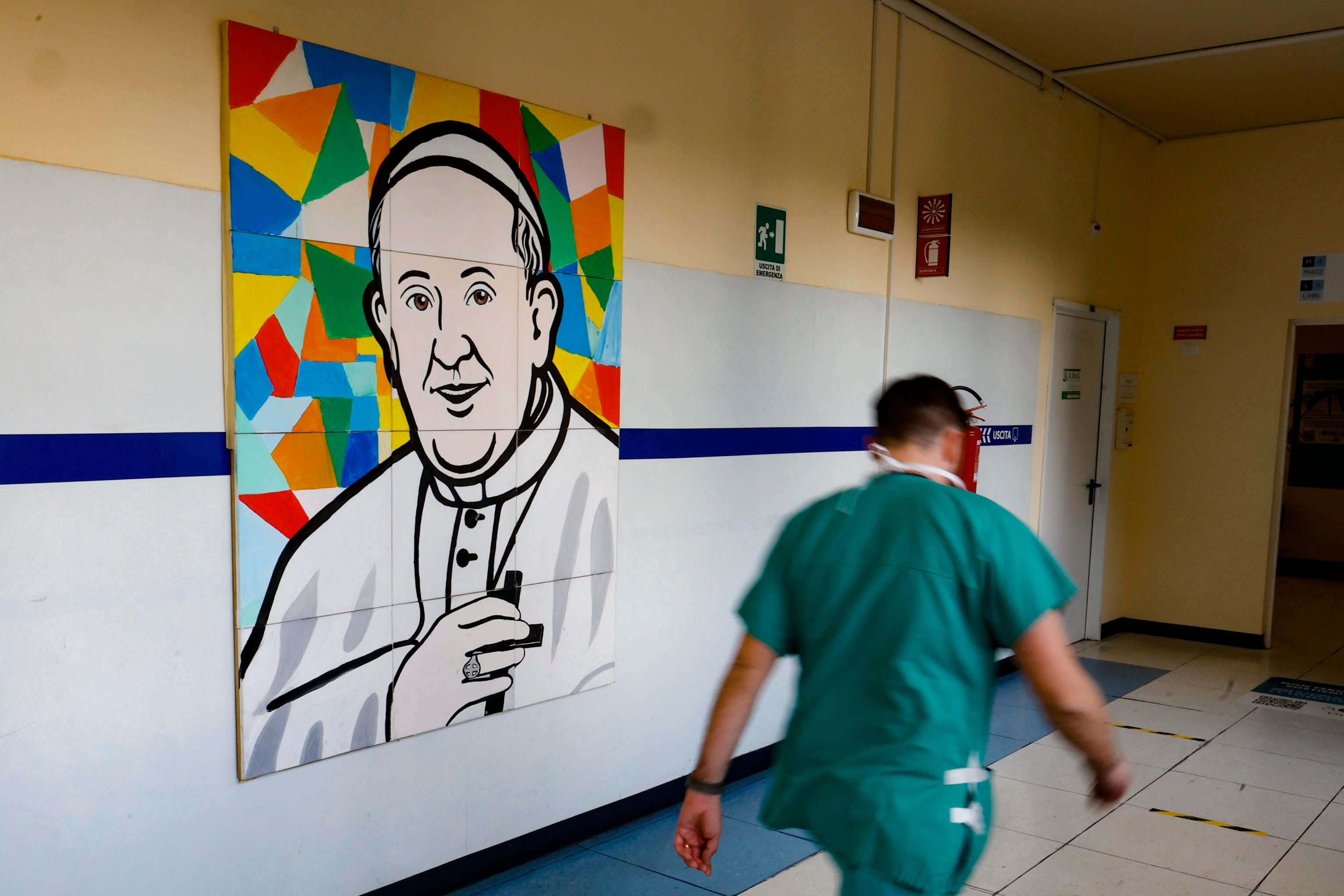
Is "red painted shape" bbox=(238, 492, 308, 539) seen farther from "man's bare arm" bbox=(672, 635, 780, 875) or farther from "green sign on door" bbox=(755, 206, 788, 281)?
"green sign on door" bbox=(755, 206, 788, 281)

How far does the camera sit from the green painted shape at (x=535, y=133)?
2.98 metres

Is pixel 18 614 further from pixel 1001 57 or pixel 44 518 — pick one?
pixel 1001 57

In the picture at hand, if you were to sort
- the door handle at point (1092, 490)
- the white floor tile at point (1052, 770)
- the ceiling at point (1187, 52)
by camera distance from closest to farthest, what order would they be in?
the white floor tile at point (1052, 770) < the ceiling at point (1187, 52) < the door handle at point (1092, 490)

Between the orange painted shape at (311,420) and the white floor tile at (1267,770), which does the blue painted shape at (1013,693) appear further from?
the orange painted shape at (311,420)

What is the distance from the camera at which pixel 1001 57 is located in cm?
527

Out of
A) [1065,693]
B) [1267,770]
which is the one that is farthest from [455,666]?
[1267,770]

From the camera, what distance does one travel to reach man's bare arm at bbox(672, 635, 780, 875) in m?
1.74

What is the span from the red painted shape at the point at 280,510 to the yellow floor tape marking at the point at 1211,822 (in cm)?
336

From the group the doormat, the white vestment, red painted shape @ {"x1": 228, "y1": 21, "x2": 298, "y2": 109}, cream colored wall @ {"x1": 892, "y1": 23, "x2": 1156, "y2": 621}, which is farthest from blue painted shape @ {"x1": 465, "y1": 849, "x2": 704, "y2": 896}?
the doormat

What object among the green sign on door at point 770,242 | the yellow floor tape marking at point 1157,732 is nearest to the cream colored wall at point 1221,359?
the yellow floor tape marking at point 1157,732

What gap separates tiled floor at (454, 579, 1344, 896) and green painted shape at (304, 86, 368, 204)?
81.6 inches

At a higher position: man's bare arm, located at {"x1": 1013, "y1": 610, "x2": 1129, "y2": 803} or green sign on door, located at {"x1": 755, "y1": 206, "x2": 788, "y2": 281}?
green sign on door, located at {"x1": 755, "y1": 206, "x2": 788, "y2": 281}

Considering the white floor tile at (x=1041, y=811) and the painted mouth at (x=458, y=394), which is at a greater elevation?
the painted mouth at (x=458, y=394)

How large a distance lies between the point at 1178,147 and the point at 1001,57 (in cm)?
247
